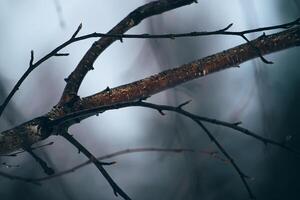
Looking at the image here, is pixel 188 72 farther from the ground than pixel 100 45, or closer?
closer

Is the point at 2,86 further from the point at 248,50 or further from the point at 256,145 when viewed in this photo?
the point at 256,145

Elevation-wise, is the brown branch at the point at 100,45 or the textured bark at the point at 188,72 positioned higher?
the brown branch at the point at 100,45

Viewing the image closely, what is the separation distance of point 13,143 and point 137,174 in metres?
7.20

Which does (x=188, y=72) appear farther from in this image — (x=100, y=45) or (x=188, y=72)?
(x=100, y=45)

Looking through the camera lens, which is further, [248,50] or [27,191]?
[27,191]

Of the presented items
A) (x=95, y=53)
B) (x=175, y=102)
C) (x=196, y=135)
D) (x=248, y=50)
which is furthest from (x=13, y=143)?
(x=196, y=135)

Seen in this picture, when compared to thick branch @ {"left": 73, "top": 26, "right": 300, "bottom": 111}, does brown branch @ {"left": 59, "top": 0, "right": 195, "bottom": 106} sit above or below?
above

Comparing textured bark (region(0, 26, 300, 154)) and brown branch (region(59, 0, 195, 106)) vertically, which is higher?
brown branch (region(59, 0, 195, 106))

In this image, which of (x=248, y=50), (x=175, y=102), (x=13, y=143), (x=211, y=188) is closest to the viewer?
(x=13, y=143)

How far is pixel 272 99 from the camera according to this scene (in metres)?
7.91

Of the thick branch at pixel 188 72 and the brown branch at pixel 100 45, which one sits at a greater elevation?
the brown branch at pixel 100 45

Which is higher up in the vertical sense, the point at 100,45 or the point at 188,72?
the point at 100,45

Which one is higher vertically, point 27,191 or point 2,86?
point 2,86

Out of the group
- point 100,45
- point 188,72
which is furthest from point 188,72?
point 100,45
